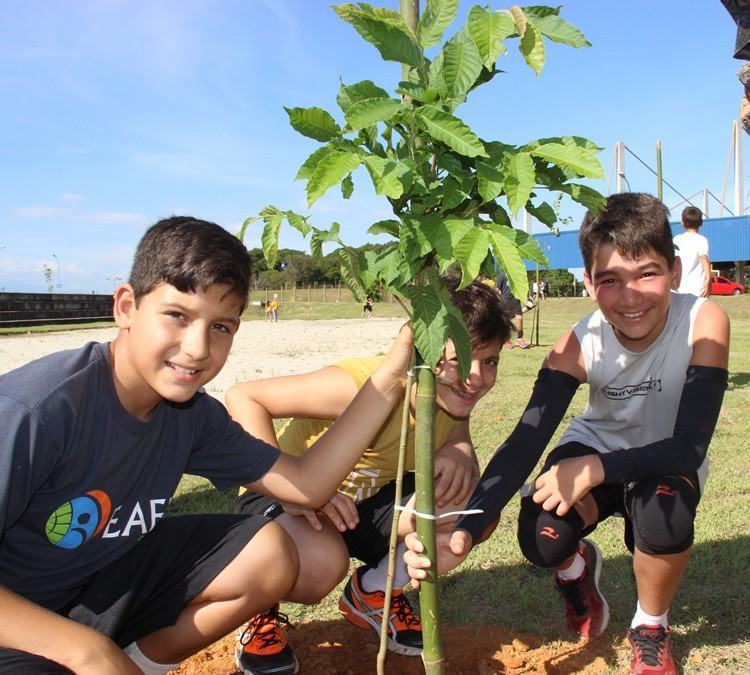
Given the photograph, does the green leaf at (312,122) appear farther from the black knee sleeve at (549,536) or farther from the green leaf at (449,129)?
the black knee sleeve at (549,536)

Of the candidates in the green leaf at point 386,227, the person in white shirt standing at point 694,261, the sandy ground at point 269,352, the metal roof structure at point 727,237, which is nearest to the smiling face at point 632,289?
the green leaf at point 386,227

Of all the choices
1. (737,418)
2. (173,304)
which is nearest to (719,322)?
(173,304)

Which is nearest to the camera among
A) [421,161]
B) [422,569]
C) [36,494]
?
[421,161]

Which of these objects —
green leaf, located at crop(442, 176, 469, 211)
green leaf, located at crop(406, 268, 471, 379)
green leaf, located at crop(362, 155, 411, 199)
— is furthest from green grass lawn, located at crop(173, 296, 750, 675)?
green leaf, located at crop(362, 155, 411, 199)

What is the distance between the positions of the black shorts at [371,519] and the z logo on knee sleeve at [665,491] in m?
0.91

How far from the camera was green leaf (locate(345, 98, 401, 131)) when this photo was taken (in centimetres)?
136

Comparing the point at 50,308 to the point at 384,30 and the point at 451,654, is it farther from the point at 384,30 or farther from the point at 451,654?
the point at 384,30

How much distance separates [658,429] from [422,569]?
55.6 inches

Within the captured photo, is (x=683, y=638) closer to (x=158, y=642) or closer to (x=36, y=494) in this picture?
(x=158, y=642)

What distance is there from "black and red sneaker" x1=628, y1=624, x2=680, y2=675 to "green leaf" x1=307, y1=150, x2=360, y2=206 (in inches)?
77.0

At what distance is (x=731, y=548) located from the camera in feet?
11.3

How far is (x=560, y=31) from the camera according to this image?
1422mm

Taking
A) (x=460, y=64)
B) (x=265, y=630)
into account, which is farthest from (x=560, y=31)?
(x=265, y=630)

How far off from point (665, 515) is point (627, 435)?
529mm
